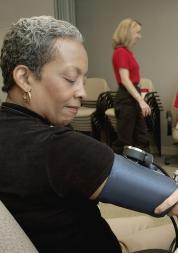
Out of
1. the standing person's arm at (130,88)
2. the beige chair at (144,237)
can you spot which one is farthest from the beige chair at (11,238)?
the standing person's arm at (130,88)

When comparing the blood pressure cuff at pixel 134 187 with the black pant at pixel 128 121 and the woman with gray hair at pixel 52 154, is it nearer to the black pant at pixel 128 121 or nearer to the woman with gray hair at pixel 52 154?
the woman with gray hair at pixel 52 154

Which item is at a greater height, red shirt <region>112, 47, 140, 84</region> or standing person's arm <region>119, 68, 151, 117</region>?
red shirt <region>112, 47, 140, 84</region>

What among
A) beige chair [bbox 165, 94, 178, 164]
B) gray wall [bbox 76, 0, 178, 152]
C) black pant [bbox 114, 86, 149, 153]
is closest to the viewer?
black pant [bbox 114, 86, 149, 153]

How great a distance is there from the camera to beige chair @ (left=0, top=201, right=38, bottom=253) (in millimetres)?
607

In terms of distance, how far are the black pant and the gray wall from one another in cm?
98

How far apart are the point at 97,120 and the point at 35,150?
3587 millimetres

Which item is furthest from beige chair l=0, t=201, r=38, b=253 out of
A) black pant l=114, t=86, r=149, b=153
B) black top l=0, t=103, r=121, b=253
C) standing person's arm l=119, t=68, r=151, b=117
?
black pant l=114, t=86, r=149, b=153

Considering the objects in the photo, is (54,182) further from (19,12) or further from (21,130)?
(19,12)

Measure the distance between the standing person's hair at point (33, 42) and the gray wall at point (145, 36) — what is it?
11.9 ft

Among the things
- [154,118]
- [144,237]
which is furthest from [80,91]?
[154,118]

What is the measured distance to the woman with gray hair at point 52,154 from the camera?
0.67 metres

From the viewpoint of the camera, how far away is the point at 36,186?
Result: 690 millimetres

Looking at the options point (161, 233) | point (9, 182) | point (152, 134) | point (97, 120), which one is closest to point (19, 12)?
point (97, 120)

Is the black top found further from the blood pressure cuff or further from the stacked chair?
the stacked chair
